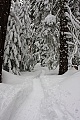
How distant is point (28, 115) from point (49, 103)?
35.8 inches

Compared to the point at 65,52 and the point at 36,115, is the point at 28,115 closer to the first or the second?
the point at 36,115

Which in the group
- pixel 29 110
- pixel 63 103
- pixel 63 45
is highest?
pixel 63 45

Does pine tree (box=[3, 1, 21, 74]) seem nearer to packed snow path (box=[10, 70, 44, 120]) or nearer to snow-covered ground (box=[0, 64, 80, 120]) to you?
snow-covered ground (box=[0, 64, 80, 120])

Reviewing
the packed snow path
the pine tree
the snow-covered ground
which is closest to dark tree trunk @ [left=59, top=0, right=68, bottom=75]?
the snow-covered ground

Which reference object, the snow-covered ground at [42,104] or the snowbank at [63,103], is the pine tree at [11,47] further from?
the snowbank at [63,103]

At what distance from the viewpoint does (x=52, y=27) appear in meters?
9.90

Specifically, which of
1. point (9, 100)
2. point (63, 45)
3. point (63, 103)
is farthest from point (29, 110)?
point (63, 45)

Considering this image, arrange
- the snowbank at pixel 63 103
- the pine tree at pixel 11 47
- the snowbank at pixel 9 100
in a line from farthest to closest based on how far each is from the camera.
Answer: the pine tree at pixel 11 47 < the snowbank at pixel 9 100 < the snowbank at pixel 63 103

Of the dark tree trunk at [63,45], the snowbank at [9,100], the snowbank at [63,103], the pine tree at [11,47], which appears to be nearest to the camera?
the snowbank at [63,103]

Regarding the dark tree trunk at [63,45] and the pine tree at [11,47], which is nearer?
the dark tree trunk at [63,45]

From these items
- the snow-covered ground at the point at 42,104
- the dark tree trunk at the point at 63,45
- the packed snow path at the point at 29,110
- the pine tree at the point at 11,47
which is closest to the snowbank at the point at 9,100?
the snow-covered ground at the point at 42,104

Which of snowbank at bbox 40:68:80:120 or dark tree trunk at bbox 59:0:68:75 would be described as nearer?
snowbank at bbox 40:68:80:120

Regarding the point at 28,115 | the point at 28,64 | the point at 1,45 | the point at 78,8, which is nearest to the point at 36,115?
the point at 28,115

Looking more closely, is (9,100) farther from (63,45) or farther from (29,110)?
(63,45)
